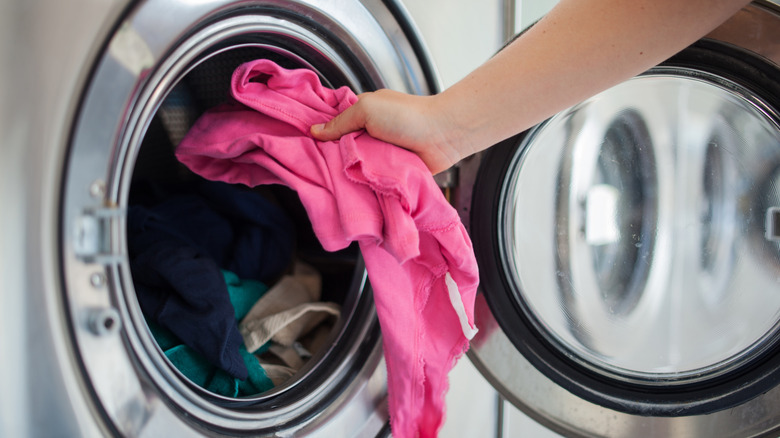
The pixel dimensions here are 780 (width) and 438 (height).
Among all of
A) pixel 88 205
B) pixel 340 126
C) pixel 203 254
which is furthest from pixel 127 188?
pixel 203 254

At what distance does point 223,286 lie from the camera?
64 cm

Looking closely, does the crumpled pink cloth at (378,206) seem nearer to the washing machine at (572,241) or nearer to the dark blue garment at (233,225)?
the washing machine at (572,241)

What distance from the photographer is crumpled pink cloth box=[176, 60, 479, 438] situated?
48 cm

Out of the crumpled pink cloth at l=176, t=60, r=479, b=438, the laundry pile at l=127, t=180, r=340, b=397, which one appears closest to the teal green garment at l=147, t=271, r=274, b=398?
the laundry pile at l=127, t=180, r=340, b=397

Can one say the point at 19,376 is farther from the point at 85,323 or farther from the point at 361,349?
the point at 361,349

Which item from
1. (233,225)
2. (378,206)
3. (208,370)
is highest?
(233,225)

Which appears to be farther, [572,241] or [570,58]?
[572,241]

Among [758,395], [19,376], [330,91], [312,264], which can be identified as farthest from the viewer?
[312,264]

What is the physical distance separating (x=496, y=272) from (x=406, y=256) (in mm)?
284

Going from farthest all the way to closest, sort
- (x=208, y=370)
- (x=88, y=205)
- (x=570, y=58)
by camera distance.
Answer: (x=208, y=370), (x=570, y=58), (x=88, y=205)

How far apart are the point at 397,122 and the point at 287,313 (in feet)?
1.05

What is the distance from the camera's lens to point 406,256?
466mm

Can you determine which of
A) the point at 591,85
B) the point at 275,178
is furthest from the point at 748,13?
the point at 275,178

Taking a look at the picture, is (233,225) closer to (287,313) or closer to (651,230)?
(287,313)
